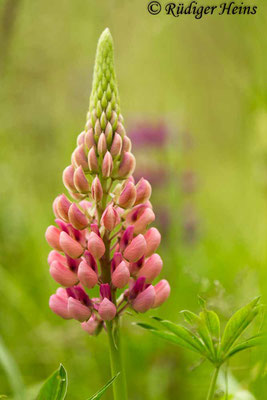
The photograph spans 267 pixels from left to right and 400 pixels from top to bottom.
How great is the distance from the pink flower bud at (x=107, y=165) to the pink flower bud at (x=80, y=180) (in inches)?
1.9

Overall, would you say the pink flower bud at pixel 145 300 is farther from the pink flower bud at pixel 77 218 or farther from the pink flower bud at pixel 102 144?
the pink flower bud at pixel 102 144

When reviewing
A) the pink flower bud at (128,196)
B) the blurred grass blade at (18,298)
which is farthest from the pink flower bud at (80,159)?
the blurred grass blade at (18,298)

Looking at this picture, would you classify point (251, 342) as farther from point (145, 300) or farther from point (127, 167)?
point (127, 167)

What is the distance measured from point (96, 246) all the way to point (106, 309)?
0.41 feet

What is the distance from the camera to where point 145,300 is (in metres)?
1.14

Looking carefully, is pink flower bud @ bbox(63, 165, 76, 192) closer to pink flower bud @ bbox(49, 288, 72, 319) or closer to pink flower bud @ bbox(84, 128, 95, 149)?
pink flower bud @ bbox(84, 128, 95, 149)

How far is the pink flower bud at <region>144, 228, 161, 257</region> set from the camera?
1.19m

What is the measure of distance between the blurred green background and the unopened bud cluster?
0.17 m

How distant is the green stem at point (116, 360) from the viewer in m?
1.09

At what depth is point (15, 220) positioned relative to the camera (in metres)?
3.10

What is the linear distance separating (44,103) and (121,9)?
145 cm

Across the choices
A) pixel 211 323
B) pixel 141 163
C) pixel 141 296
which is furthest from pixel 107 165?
pixel 141 163

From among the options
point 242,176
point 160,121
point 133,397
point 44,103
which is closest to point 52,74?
point 44,103

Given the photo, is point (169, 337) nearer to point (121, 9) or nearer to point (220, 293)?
point (220, 293)
